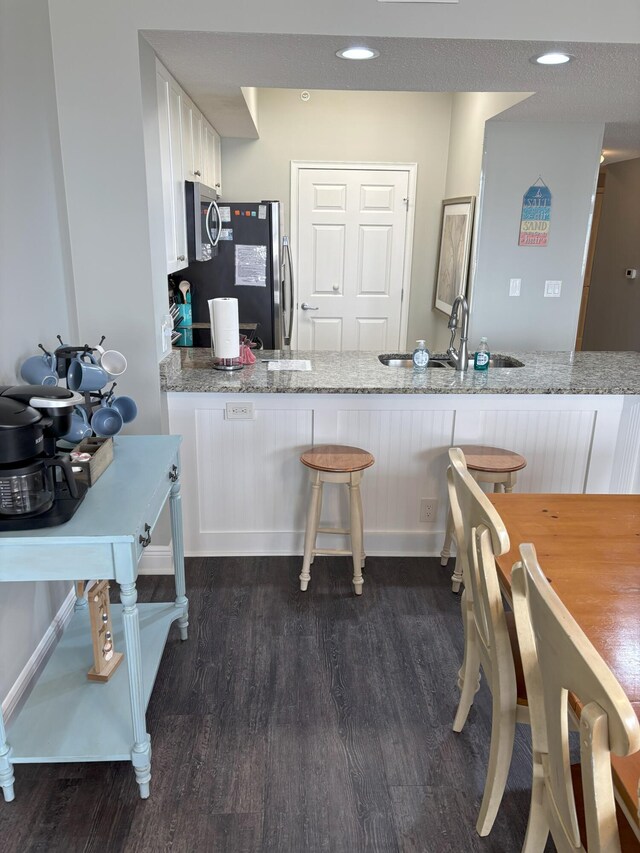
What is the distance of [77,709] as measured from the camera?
1.87m

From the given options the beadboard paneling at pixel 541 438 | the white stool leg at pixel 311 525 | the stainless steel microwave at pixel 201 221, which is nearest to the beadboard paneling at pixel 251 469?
the white stool leg at pixel 311 525

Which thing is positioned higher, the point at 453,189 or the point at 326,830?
the point at 453,189

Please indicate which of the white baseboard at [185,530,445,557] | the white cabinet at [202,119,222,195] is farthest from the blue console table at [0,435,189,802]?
the white cabinet at [202,119,222,195]

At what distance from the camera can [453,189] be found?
4.87m

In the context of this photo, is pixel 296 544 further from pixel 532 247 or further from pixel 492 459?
pixel 532 247

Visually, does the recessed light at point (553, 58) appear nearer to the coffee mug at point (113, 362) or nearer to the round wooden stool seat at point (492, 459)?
the round wooden stool seat at point (492, 459)

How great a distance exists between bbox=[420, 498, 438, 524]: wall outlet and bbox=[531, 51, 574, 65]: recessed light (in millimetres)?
1932

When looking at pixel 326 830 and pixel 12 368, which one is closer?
pixel 326 830

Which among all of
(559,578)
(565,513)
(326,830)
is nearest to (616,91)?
(565,513)

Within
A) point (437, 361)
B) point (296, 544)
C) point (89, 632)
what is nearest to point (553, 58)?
point (437, 361)

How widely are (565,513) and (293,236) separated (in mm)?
3903

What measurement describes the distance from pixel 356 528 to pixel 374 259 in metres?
3.22

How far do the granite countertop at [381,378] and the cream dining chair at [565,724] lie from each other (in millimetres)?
1589

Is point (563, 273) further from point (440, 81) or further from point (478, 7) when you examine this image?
point (478, 7)
